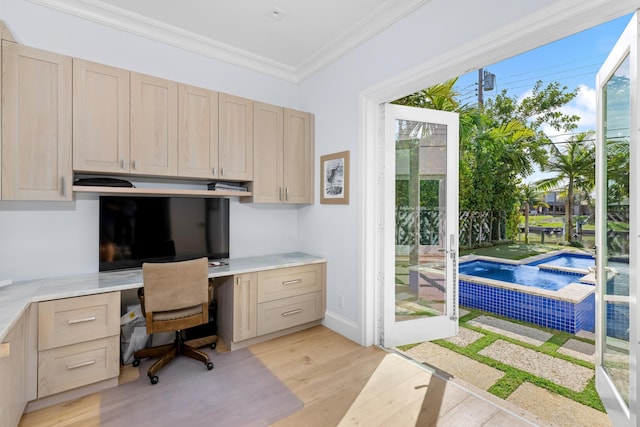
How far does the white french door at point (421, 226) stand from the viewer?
2.92m

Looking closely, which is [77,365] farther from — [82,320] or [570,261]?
[570,261]

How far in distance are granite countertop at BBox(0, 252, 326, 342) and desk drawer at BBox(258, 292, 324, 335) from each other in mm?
376

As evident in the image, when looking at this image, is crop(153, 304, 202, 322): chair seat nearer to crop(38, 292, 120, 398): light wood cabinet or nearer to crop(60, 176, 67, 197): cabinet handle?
crop(38, 292, 120, 398): light wood cabinet

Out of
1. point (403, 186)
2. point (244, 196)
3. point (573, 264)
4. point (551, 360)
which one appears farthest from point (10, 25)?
point (573, 264)

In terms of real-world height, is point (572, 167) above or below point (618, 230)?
above

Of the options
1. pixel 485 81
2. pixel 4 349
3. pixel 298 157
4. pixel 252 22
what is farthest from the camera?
pixel 485 81

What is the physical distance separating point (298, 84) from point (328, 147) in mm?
1107

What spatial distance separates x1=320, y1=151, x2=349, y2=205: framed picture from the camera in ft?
10.1

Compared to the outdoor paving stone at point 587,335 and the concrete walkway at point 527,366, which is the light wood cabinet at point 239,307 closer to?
the concrete walkway at point 527,366

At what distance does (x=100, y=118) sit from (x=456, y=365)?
11.6 ft

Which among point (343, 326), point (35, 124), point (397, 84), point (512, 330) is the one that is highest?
point (397, 84)

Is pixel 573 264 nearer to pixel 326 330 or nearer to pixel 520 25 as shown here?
pixel 326 330

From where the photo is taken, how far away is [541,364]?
8.62 ft

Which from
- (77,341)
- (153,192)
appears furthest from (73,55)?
(77,341)
